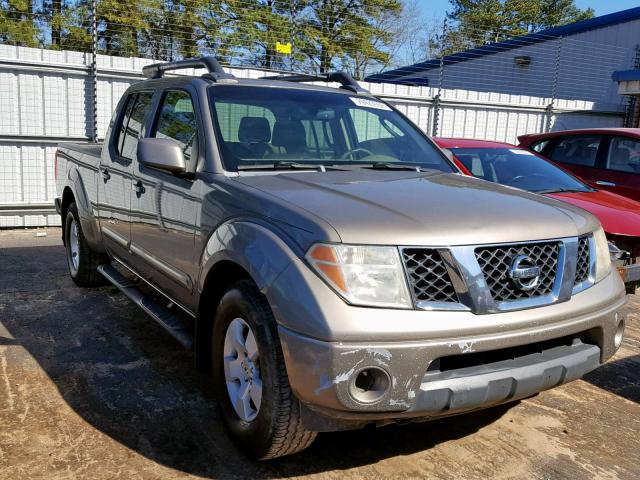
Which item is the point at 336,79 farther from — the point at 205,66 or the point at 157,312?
the point at 157,312

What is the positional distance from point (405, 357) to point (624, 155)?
20.3 feet

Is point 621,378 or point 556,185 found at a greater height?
point 556,185

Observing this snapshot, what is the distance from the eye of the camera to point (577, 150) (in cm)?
771

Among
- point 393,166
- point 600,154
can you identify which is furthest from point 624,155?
point 393,166

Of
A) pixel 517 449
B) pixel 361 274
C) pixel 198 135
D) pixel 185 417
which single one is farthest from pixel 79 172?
pixel 517 449

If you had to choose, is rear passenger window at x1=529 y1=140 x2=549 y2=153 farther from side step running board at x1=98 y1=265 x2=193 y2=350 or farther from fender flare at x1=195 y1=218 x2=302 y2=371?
fender flare at x1=195 y1=218 x2=302 y2=371

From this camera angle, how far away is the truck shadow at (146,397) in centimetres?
294

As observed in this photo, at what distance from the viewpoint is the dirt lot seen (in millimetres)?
2863

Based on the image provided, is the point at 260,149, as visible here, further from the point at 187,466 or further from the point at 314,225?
the point at 187,466

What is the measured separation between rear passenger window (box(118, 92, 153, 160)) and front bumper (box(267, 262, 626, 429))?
8.01ft

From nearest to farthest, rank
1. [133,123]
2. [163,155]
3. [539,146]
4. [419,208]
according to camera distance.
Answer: [419,208] → [163,155] → [133,123] → [539,146]

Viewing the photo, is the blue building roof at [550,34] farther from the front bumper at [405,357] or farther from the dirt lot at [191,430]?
the front bumper at [405,357]

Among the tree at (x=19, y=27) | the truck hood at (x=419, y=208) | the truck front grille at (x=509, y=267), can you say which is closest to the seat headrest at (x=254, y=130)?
the truck hood at (x=419, y=208)

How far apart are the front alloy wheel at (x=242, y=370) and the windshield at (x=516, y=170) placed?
3.87m
